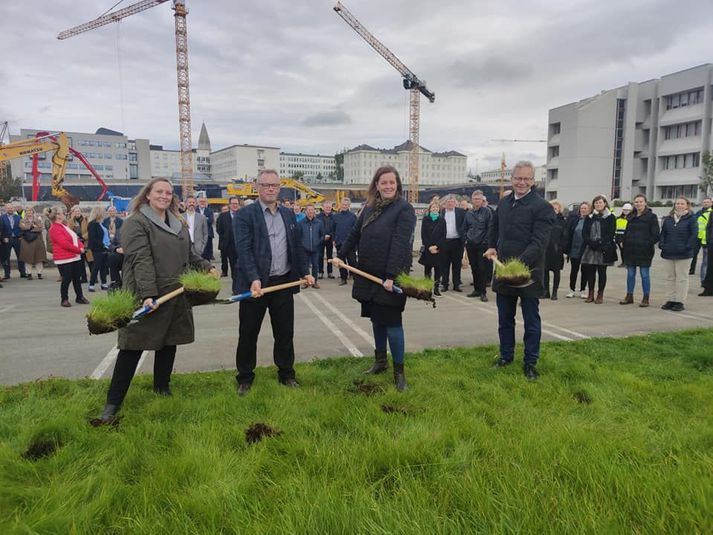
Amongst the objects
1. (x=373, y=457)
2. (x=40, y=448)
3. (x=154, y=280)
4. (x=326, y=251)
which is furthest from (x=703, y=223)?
(x=40, y=448)

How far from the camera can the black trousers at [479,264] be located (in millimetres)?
10609

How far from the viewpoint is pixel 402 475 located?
112 inches

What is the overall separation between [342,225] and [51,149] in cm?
2351

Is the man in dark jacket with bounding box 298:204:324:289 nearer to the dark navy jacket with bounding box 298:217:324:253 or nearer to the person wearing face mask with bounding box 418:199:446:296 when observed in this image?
the dark navy jacket with bounding box 298:217:324:253

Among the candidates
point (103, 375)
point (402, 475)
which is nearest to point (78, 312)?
point (103, 375)

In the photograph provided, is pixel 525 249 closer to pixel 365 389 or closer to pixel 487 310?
pixel 365 389

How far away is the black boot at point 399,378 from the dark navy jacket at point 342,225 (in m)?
8.58

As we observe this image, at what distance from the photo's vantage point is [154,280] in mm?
4160

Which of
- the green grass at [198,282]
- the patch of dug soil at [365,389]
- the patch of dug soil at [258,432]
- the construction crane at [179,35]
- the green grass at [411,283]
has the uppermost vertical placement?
the construction crane at [179,35]

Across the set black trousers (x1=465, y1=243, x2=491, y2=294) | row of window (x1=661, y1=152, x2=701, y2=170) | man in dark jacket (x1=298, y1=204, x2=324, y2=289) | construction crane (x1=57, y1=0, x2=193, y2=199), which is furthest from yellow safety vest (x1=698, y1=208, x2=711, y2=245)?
construction crane (x1=57, y1=0, x2=193, y2=199)

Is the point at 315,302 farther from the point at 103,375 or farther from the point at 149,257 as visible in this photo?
the point at 149,257

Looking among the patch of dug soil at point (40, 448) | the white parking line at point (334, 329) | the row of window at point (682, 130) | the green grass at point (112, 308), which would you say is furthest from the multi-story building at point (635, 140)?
the patch of dug soil at point (40, 448)

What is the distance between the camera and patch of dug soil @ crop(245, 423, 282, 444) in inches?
134

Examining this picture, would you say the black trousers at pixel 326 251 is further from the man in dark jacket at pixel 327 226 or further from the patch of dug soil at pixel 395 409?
the patch of dug soil at pixel 395 409
